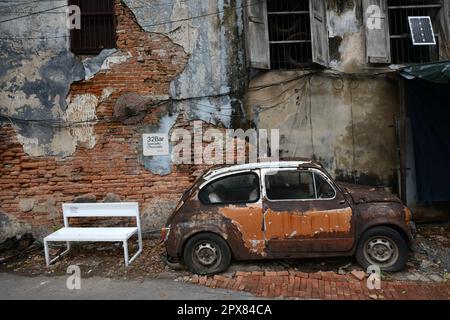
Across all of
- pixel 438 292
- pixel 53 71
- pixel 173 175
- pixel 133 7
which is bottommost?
pixel 438 292

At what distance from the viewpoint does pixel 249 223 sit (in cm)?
591

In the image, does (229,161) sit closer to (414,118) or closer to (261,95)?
(261,95)

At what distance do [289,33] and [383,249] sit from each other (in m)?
4.66

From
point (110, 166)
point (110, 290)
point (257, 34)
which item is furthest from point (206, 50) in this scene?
point (110, 290)

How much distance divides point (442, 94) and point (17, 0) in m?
8.39

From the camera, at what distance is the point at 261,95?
8000 millimetres

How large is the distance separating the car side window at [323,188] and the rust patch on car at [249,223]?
936 mm

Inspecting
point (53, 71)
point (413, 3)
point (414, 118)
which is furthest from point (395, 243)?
point (53, 71)

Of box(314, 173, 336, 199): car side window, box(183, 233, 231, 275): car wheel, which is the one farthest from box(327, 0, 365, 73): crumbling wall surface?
box(183, 233, 231, 275): car wheel

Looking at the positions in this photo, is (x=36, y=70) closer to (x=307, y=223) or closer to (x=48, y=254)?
(x=48, y=254)

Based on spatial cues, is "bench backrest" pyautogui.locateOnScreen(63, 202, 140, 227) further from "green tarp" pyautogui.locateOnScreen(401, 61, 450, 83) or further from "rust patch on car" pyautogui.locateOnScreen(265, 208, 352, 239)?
"green tarp" pyautogui.locateOnScreen(401, 61, 450, 83)

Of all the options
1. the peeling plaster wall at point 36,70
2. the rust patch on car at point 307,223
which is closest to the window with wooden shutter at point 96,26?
the peeling plaster wall at point 36,70

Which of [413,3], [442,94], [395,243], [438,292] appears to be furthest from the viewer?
[413,3]

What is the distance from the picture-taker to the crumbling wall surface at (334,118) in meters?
8.00
